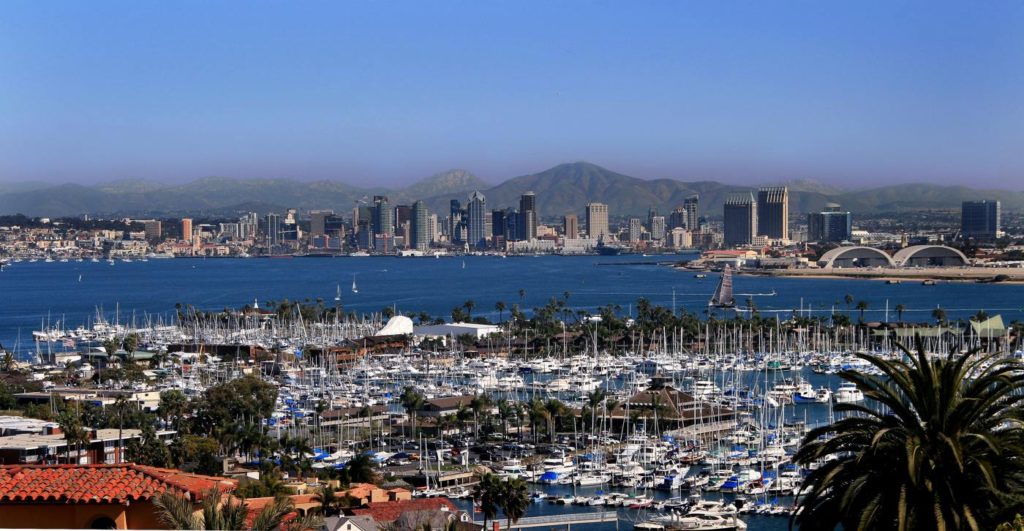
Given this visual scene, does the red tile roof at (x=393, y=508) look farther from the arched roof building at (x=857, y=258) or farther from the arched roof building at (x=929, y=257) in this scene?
the arched roof building at (x=857, y=258)

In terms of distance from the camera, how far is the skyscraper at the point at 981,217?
186 metres

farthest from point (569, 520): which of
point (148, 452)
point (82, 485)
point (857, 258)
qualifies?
point (857, 258)

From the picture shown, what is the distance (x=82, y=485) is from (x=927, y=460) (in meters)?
3.70

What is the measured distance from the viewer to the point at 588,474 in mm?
23219

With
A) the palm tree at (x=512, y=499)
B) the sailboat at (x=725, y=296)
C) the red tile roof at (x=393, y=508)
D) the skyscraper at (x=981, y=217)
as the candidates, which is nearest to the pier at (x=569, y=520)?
the palm tree at (x=512, y=499)

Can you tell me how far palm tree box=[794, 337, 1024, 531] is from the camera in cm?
597

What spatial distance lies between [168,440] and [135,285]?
88.1m

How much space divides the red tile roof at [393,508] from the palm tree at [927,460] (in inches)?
225

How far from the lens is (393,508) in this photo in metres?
12.4

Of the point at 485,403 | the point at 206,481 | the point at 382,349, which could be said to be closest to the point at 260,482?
the point at 206,481

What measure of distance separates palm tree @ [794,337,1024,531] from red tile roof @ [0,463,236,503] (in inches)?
118

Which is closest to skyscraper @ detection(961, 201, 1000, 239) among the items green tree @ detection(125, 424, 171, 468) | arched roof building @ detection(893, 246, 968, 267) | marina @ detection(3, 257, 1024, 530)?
arched roof building @ detection(893, 246, 968, 267)

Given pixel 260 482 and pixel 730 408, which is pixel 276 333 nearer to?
pixel 730 408

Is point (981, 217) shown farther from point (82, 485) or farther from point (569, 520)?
point (82, 485)
